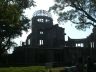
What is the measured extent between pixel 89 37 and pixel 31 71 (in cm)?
5006

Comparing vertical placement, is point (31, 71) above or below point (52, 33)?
below

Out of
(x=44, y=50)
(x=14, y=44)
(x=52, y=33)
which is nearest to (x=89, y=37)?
(x=52, y=33)

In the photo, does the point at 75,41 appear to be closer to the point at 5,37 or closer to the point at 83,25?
the point at 5,37

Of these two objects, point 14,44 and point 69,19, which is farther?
point 14,44

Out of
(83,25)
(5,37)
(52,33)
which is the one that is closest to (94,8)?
(83,25)

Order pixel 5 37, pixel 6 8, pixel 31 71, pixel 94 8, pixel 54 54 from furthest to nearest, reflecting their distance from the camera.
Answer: pixel 54 54
pixel 5 37
pixel 94 8
pixel 31 71
pixel 6 8

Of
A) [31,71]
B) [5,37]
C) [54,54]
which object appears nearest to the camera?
[31,71]

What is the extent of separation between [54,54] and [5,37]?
12.0 meters

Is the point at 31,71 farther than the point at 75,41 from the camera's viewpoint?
No

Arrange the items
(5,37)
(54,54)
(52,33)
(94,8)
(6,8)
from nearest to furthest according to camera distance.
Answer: (6,8) → (94,8) → (5,37) → (54,54) → (52,33)

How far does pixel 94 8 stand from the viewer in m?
41.2

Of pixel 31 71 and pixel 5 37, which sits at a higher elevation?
pixel 5 37

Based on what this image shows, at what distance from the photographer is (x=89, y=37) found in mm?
75625

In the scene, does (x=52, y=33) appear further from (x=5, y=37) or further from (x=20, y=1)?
(x=20, y=1)
